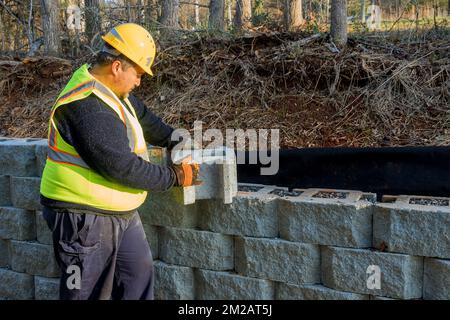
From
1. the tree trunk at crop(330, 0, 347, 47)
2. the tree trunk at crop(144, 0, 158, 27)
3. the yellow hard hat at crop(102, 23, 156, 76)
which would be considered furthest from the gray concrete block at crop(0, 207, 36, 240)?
the tree trunk at crop(144, 0, 158, 27)

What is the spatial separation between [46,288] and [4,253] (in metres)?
0.63

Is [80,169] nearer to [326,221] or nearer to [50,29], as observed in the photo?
[326,221]

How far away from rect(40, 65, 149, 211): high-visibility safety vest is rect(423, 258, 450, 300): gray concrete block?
6.45 feet

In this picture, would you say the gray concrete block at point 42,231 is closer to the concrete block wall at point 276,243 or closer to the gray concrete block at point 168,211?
the concrete block wall at point 276,243

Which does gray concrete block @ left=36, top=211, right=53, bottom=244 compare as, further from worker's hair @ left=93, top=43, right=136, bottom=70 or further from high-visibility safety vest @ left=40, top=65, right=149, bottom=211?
worker's hair @ left=93, top=43, right=136, bottom=70

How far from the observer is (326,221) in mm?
3363

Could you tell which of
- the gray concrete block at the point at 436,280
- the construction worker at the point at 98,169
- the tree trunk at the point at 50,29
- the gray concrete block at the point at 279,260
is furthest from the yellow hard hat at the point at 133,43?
the tree trunk at the point at 50,29

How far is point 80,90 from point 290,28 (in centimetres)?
489

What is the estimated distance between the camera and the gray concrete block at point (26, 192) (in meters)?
4.16

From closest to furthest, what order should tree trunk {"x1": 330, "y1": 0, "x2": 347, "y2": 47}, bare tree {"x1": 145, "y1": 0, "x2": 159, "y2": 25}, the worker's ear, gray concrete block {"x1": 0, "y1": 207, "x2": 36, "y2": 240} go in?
the worker's ear → gray concrete block {"x1": 0, "y1": 207, "x2": 36, "y2": 240} → tree trunk {"x1": 330, "y1": 0, "x2": 347, "y2": 47} → bare tree {"x1": 145, "y1": 0, "x2": 159, "y2": 25}

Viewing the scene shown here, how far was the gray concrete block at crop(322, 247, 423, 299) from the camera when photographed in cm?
320

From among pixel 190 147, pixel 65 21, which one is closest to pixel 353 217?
pixel 190 147

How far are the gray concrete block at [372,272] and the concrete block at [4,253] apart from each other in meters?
2.87

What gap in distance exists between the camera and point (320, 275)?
137 inches
